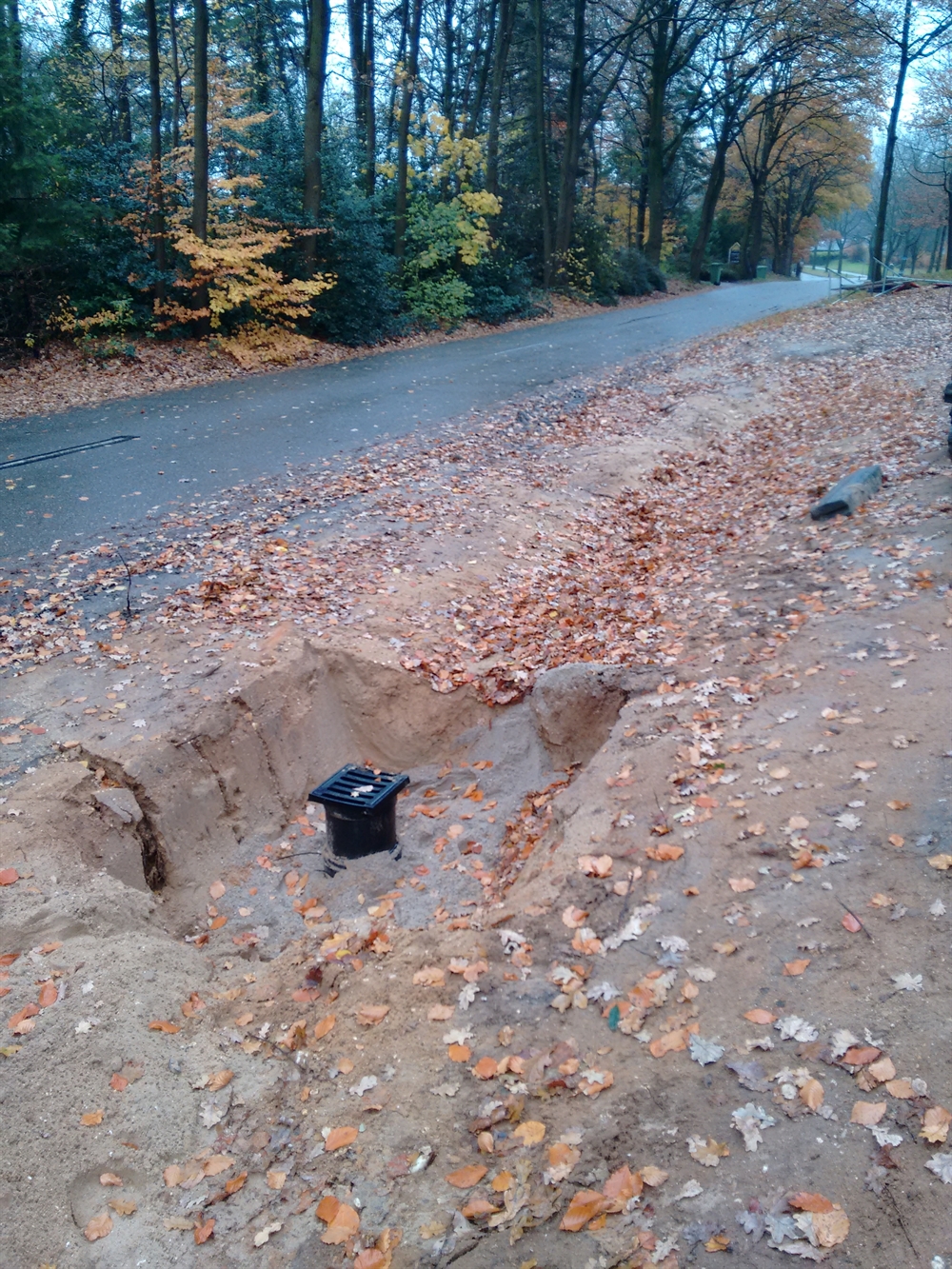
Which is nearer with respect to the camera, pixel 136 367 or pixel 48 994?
pixel 48 994

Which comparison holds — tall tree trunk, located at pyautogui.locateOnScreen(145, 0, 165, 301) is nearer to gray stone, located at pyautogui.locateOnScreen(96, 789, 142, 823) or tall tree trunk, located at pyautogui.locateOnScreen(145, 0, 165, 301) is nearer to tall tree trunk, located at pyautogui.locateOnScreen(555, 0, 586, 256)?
gray stone, located at pyautogui.locateOnScreen(96, 789, 142, 823)

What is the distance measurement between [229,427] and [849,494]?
800 centimetres

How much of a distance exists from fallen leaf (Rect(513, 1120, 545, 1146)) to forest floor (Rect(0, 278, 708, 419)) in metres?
12.8

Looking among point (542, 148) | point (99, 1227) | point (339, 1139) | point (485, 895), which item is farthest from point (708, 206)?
point (99, 1227)

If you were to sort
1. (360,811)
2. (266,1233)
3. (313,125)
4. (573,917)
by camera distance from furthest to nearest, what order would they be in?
(313,125)
(360,811)
(573,917)
(266,1233)

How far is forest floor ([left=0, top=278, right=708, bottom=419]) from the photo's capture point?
555 inches

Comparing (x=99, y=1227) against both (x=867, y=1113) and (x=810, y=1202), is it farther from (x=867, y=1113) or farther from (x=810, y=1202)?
(x=867, y=1113)

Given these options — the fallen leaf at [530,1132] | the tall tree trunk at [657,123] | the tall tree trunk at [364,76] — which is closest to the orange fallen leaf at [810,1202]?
the fallen leaf at [530,1132]

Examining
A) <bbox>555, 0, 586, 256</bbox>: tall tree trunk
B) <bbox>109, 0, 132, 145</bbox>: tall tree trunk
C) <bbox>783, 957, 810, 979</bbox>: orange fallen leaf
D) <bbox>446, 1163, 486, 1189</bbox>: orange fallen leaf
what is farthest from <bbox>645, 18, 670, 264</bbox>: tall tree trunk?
<bbox>446, 1163, 486, 1189</bbox>: orange fallen leaf

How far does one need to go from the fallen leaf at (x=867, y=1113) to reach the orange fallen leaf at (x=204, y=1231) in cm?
229

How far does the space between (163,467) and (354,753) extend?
5.23 meters

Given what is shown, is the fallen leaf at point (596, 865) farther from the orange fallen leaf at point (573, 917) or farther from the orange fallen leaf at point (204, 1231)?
the orange fallen leaf at point (204, 1231)

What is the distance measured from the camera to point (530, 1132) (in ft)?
11.2

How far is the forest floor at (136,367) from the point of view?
14.1 metres
